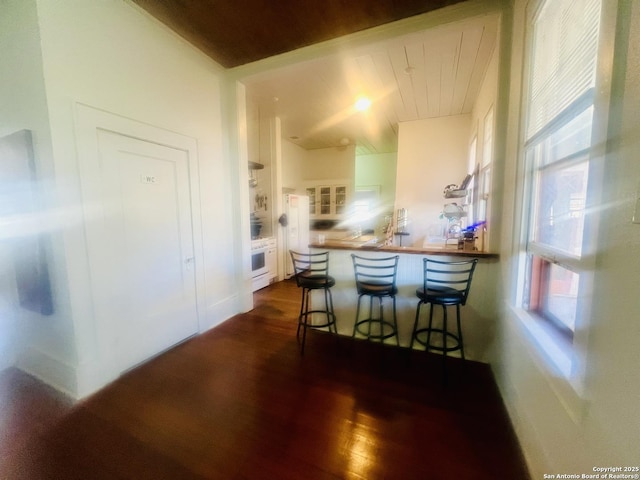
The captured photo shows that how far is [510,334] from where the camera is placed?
177cm

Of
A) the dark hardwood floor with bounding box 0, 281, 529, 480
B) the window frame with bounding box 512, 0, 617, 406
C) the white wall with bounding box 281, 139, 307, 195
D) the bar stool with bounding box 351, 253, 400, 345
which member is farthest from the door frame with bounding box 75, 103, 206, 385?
the white wall with bounding box 281, 139, 307, 195

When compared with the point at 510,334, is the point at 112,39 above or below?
above

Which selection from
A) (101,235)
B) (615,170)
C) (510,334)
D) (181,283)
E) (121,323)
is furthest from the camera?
(181,283)

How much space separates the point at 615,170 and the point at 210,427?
2386 mm

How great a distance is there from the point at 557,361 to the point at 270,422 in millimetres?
1654

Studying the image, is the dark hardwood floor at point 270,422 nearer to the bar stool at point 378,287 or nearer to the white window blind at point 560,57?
the bar stool at point 378,287

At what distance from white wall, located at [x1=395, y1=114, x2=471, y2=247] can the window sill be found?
3.42m

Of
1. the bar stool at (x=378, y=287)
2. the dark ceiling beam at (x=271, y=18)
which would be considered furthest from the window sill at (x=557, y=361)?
the dark ceiling beam at (x=271, y=18)

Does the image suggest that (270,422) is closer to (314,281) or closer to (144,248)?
(314,281)

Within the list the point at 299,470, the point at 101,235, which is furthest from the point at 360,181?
the point at 299,470

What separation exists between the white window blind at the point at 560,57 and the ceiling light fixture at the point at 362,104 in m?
2.45

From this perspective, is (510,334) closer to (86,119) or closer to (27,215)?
(86,119)

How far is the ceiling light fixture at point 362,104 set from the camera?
12.4 ft

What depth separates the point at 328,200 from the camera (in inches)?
257
